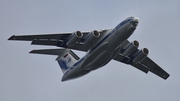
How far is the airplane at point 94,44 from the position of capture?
27.8 m

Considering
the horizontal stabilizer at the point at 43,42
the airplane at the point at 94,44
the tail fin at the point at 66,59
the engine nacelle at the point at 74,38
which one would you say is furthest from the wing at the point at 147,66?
the horizontal stabilizer at the point at 43,42

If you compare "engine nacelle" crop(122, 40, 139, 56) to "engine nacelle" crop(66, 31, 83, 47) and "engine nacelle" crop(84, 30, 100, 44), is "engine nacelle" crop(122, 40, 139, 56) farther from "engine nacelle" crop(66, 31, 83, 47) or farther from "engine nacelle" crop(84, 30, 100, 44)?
"engine nacelle" crop(66, 31, 83, 47)

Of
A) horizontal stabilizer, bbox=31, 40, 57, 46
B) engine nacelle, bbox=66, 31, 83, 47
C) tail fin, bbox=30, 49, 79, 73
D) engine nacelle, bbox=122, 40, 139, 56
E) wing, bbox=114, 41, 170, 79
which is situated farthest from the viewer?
wing, bbox=114, 41, 170, 79

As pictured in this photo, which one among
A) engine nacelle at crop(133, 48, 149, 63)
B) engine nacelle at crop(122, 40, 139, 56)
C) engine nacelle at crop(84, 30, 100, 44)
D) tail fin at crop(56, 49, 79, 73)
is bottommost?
engine nacelle at crop(133, 48, 149, 63)

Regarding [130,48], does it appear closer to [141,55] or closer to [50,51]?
[141,55]

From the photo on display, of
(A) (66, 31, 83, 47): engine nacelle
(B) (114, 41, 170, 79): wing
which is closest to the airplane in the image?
(A) (66, 31, 83, 47): engine nacelle

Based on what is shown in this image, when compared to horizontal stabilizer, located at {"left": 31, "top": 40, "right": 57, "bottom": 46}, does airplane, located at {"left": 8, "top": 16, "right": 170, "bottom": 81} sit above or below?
below

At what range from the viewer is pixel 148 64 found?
3397 cm

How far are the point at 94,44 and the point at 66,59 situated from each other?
4286 millimetres

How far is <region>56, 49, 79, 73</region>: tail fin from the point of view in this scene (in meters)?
32.4

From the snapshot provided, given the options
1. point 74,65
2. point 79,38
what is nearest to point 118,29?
point 79,38

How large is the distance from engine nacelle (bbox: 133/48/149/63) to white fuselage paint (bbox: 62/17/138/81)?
106 inches

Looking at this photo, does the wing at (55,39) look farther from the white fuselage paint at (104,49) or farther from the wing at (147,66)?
the wing at (147,66)

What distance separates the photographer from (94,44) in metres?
29.2
